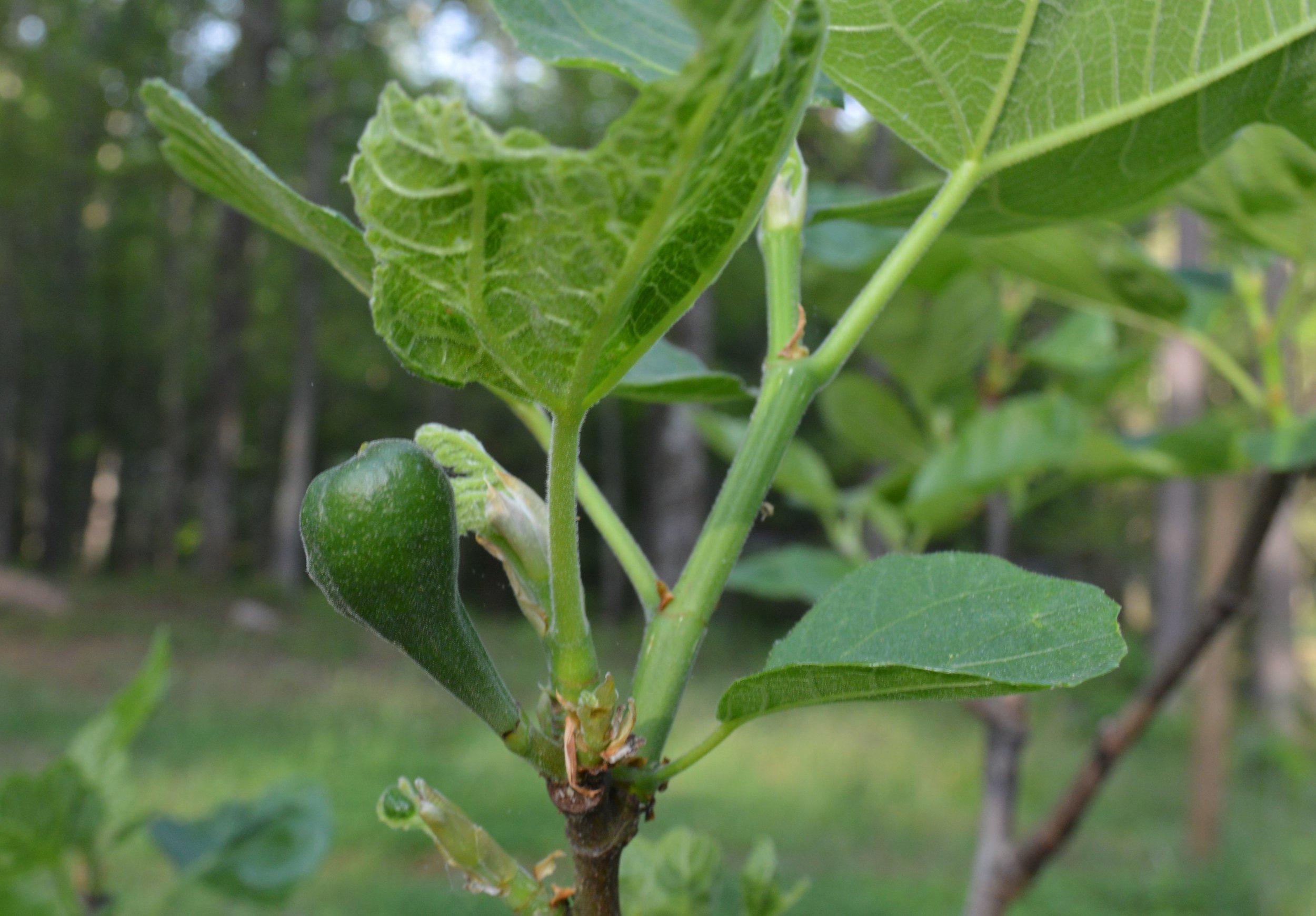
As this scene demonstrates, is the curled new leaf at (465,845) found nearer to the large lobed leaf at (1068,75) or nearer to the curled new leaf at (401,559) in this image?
the curled new leaf at (401,559)

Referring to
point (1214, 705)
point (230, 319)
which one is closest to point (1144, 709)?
point (1214, 705)

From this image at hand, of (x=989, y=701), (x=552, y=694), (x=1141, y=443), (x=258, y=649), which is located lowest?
(x=258, y=649)

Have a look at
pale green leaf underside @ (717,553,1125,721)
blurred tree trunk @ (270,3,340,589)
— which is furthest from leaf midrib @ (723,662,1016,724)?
blurred tree trunk @ (270,3,340,589)

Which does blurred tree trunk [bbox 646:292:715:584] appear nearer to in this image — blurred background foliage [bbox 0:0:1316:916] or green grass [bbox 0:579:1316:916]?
blurred background foliage [bbox 0:0:1316:916]

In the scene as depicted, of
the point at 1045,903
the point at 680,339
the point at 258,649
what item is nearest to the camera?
the point at 1045,903

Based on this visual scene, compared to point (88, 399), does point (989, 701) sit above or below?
above

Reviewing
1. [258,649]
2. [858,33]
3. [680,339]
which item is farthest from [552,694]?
[258,649]

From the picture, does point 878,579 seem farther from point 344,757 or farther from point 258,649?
point 258,649

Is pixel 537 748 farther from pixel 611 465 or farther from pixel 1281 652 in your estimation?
pixel 611 465
